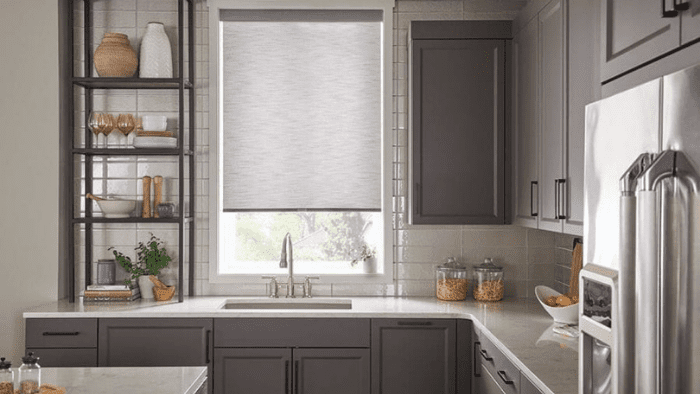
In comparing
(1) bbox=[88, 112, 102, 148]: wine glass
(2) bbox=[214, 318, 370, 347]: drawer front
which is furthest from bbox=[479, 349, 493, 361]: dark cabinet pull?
(1) bbox=[88, 112, 102, 148]: wine glass

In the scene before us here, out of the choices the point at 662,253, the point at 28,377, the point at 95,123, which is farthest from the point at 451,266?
the point at 662,253

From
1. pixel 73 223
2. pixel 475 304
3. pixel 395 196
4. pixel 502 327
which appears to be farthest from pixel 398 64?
pixel 73 223

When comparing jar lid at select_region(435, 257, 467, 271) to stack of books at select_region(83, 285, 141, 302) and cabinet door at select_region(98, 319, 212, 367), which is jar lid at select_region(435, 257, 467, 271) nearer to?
cabinet door at select_region(98, 319, 212, 367)

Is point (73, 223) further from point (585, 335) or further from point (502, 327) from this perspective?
point (585, 335)

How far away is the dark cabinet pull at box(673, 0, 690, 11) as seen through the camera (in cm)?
129

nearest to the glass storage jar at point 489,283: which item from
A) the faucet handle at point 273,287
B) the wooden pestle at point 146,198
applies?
the faucet handle at point 273,287

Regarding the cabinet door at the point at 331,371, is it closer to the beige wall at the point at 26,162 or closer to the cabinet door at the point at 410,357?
the cabinet door at the point at 410,357

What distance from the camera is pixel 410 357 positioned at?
10.8ft

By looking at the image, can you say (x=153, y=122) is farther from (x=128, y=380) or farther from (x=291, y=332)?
(x=128, y=380)

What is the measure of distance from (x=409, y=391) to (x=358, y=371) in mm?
290

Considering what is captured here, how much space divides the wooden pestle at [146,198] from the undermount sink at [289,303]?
717 millimetres

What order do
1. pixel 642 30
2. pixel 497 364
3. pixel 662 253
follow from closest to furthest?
pixel 662 253, pixel 642 30, pixel 497 364

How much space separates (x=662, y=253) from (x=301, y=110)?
3076 millimetres

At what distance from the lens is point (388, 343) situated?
3.29 metres
